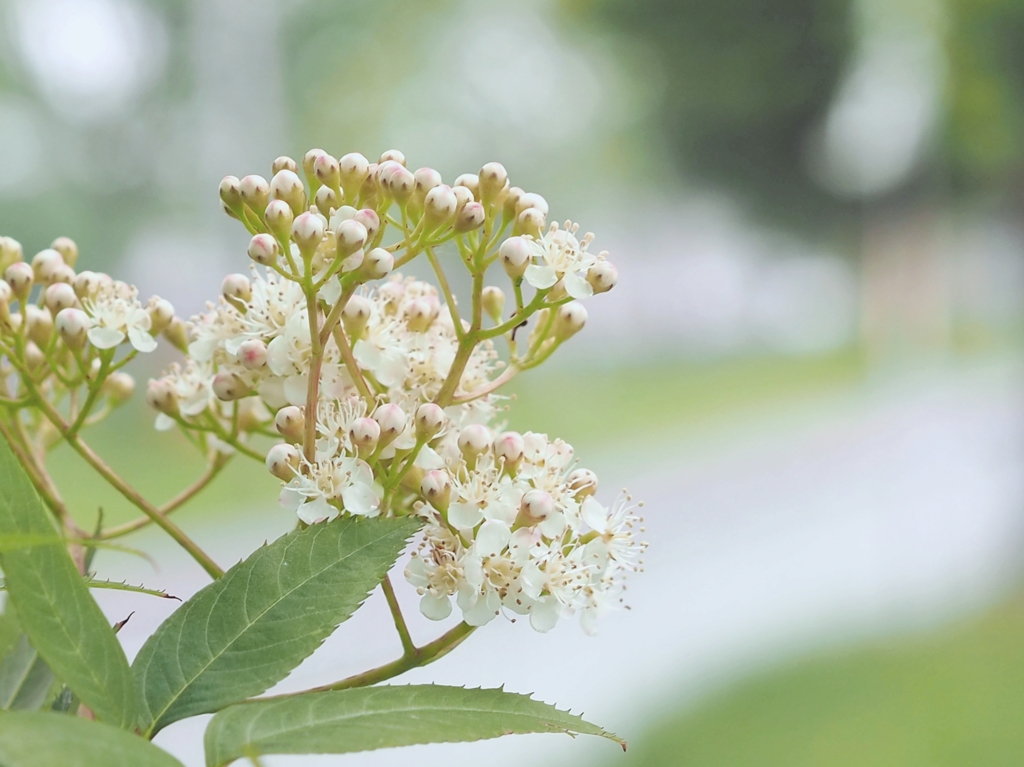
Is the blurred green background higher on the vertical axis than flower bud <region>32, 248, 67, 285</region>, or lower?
higher

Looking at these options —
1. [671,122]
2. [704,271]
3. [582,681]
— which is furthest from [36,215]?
[704,271]

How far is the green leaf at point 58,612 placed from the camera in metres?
0.18

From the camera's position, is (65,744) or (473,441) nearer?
(65,744)

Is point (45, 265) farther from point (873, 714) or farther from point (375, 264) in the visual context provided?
point (873, 714)

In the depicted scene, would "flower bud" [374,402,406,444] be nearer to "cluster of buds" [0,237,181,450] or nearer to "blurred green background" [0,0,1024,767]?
"cluster of buds" [0,237,181,450]

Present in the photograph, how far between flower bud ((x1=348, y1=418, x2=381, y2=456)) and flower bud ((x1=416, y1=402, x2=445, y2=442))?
0.01 metres

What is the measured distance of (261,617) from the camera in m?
0.22

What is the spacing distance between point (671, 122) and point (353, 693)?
269 cm

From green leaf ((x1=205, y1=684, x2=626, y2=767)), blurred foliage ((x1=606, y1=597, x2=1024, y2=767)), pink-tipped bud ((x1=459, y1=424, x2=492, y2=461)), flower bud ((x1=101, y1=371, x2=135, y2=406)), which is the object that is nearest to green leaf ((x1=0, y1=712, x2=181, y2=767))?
green leaf ((x1=205, y1=684, x2=626, y2=767))

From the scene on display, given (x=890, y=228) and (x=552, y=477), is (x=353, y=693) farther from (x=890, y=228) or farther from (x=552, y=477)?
(x=890, y=228)

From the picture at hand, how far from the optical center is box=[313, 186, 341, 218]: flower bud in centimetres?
26

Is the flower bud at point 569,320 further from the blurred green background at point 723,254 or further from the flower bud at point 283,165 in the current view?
the blurred green background at point 723,254

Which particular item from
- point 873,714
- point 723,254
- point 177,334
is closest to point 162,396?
point 177,334

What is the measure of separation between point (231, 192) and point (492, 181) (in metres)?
0.08
